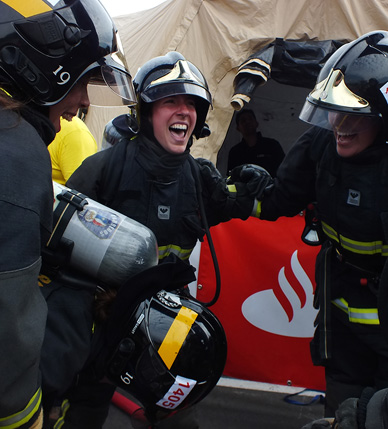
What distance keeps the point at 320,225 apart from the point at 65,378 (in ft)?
5.03

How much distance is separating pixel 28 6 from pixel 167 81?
113cm

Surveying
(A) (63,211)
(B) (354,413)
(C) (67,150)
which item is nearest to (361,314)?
(B) (354,413)

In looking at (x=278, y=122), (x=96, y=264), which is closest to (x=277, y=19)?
(x=278, y=122)

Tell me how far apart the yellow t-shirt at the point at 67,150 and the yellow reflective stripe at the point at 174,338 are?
1.63 m

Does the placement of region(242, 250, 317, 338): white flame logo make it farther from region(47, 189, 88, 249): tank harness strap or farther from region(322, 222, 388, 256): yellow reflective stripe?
region(47, 189, 88, 249): tank harness strap

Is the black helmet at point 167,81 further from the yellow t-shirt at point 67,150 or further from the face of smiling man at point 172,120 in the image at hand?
the yellow t-shirt at point 67,150

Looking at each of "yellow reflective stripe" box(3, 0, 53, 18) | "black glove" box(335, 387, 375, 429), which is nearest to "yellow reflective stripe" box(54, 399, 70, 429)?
"black glove" box(335, 387, 375, 429)

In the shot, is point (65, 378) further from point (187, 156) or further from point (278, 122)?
point (278, 122)

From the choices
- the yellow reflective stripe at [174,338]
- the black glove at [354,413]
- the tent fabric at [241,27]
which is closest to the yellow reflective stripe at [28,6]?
the yellow reflective stripe at [174,338]

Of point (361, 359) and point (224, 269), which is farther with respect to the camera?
point (224, 269)

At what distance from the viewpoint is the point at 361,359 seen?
2.23m

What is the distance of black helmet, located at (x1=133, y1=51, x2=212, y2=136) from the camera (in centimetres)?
243

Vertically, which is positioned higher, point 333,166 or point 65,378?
point 333,166

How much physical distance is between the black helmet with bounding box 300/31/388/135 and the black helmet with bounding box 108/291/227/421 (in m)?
1.10
